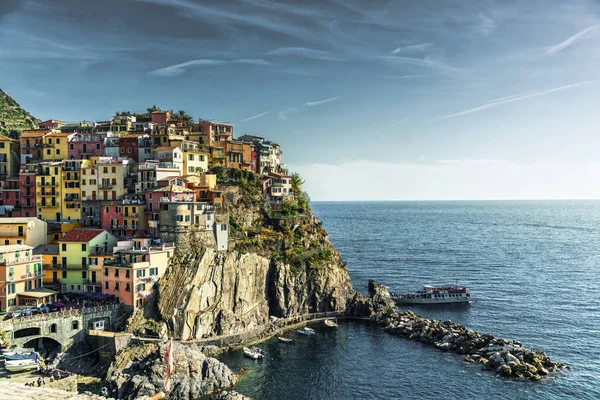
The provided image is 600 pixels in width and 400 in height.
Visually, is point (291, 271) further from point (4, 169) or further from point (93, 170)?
point (4, 169)

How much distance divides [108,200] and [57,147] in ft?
71.1

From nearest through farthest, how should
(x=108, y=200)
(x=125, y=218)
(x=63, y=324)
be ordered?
(x=63, y=324) < (x=125, y=218) < (x=108, y=200)

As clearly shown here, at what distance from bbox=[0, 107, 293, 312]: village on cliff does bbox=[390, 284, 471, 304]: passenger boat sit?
37.4 meters

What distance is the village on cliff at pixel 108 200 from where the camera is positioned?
7238 cm

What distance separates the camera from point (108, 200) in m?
89.9

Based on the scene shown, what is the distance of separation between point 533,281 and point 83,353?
10878 cm

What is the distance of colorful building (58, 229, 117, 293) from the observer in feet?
249

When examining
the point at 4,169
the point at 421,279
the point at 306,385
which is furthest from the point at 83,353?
the point at 421,279

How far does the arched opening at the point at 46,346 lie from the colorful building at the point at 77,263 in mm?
11146

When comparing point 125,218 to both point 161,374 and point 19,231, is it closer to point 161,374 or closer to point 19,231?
point 19,231

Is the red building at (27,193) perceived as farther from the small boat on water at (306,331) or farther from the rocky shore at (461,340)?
the rocky shore at (461,340)

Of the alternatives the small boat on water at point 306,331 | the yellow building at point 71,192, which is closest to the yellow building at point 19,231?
the yellow building at point 71,192

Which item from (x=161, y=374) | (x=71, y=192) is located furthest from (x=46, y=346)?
(x=71, y=192)

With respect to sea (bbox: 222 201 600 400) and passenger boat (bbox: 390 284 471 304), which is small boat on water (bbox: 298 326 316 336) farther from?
passenger boat (bbox: 390 284 471 304)
